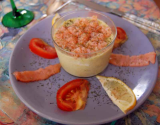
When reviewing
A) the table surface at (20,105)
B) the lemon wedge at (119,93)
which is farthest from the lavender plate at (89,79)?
the table surface at (20,105)

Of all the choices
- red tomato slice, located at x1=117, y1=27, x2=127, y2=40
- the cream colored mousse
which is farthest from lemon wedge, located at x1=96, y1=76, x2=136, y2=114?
red tomato slice, located at x1=117, y1=27, x2=127, y2=40

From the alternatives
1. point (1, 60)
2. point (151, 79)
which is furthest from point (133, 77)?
point (1, 60)

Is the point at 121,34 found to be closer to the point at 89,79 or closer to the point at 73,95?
the point at 89,79

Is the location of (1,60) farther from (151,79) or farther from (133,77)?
(151,79)

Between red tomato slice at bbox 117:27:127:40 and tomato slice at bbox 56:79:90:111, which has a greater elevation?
red tomato slice at bbox 117:27:127:40

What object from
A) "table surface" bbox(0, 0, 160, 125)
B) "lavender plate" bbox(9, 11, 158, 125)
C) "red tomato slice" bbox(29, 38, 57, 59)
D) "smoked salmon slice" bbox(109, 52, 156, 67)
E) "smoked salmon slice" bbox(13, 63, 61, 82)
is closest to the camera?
"lavender plate" bbox(9, 11, 158, 125)

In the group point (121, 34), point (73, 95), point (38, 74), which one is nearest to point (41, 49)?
point (38, 74)

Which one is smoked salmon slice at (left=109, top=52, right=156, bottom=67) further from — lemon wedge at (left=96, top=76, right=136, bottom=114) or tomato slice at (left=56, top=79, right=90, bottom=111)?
tomato slice at (left=56, top=79, right=90, bottom=111)
